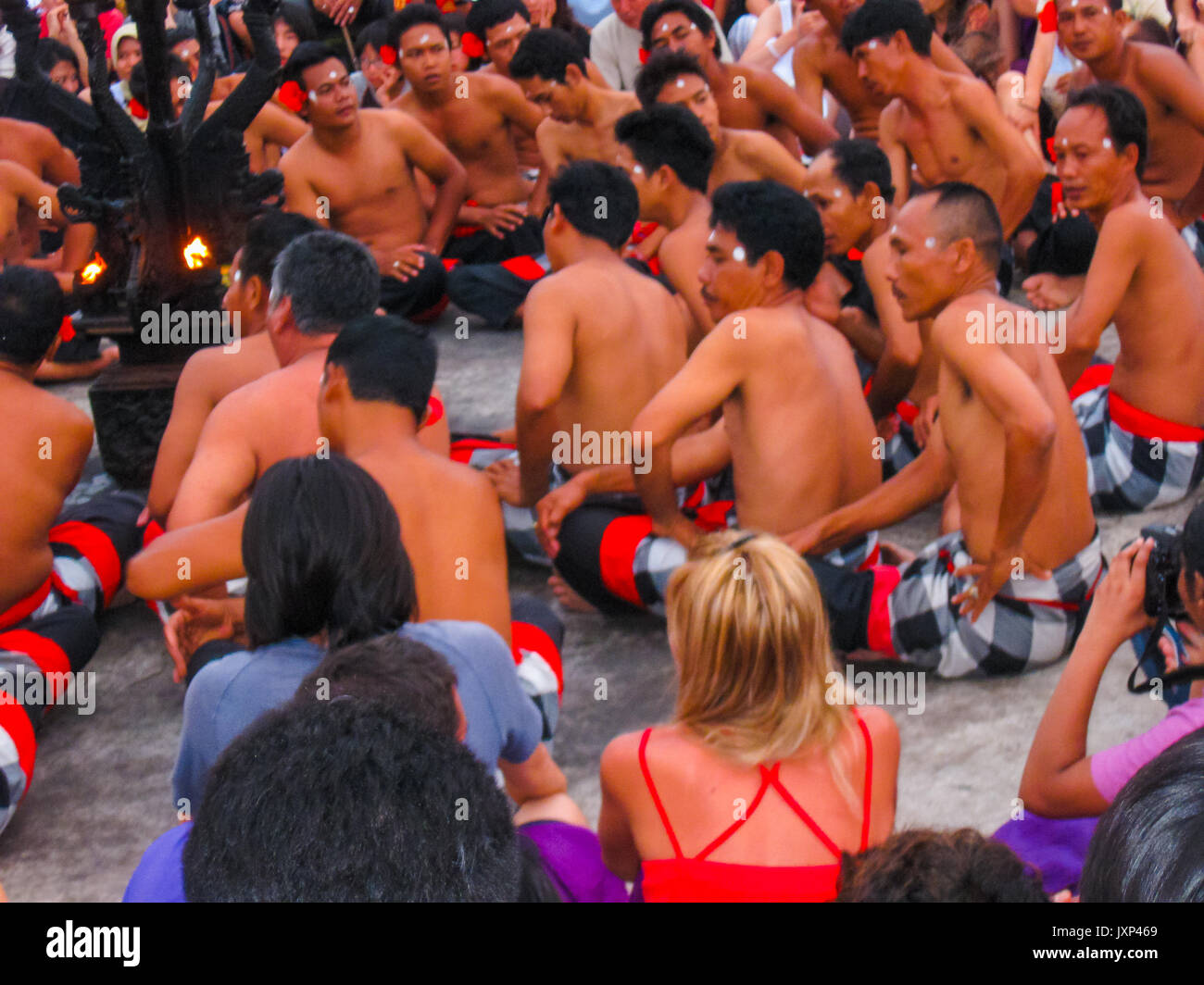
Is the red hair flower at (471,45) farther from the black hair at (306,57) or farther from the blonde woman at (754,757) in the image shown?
the blonde woman at (754,757)

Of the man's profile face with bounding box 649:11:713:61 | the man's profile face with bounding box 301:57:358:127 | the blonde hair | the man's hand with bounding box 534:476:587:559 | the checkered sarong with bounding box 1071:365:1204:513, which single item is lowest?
the man's hand with bounding box 534:476:587:559

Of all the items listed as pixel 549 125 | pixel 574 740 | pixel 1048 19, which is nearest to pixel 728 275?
pixel 574 740

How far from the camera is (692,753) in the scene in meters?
2.07

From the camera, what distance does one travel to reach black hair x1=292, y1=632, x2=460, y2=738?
177cm

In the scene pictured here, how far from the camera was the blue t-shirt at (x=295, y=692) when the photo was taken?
7.00 ft

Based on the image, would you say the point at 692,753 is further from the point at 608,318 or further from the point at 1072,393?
the point at 1072,393

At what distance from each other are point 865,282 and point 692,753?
298cm

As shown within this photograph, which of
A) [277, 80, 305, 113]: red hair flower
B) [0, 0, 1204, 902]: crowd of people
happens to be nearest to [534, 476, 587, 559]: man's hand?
[0, 0, 1204, 902]: crowd of people

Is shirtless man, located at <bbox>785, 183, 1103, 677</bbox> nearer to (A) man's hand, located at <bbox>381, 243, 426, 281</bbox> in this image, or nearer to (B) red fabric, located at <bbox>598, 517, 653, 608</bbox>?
(B) red fabric, located at <bbox>598, 517, 653, 608</bbox>

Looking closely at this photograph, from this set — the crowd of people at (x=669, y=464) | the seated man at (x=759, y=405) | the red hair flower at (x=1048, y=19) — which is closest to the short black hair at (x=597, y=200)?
the crowd of people at (x=669, y=464)

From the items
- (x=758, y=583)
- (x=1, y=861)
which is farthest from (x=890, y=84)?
(x=1, y=861)

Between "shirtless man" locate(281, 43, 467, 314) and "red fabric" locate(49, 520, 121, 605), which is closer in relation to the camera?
"red fabric" locate(49, 520, 121, 605)

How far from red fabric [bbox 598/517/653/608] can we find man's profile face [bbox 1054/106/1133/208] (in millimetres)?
1656

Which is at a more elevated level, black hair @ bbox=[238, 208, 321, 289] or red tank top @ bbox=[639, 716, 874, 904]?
black hair @ bbox=[238, 208, 321, 289]
